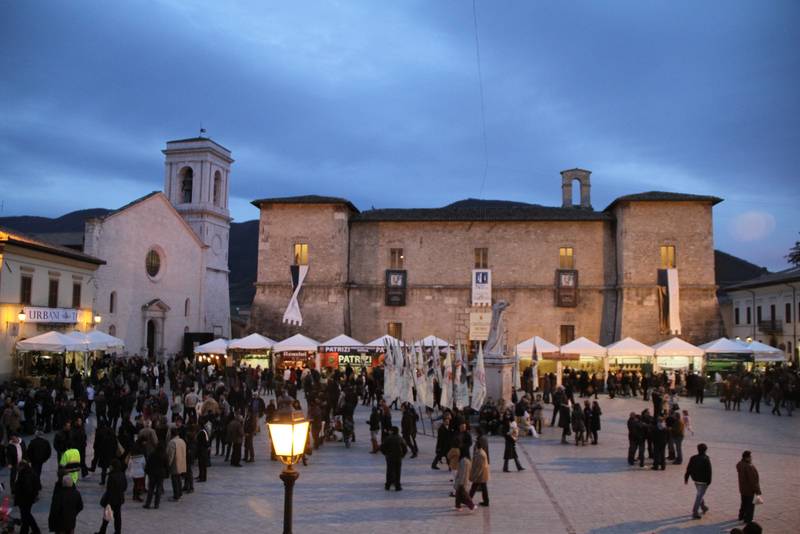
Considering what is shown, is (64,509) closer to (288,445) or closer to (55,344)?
(288,445)

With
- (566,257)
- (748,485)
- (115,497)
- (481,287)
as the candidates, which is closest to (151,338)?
(481,287)

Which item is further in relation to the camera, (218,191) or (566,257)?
(218,191)

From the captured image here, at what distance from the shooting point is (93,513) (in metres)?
11.0

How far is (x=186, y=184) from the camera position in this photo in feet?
179

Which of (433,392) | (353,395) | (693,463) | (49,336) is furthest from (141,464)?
(49,336)

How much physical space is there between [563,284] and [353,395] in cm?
2179

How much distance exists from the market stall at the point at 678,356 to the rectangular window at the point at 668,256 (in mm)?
6858

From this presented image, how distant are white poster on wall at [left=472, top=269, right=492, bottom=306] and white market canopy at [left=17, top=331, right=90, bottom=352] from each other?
19.5m

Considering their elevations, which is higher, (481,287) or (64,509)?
(481,287)

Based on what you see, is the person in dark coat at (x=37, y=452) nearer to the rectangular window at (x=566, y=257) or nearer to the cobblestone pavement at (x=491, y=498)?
the cobblestone pavement at (x=491, y=498)

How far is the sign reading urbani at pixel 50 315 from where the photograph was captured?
90.3 ft

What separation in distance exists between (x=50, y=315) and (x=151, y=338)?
1251 cm

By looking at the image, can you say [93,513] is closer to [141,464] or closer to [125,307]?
[141,464]

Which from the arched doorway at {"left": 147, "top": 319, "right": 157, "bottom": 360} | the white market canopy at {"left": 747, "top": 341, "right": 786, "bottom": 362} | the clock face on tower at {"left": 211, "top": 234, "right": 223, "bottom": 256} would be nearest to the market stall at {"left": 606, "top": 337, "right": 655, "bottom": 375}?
the white market canopy at {"left": 747, "top": 341, "right": 786, "bottom": 362}
